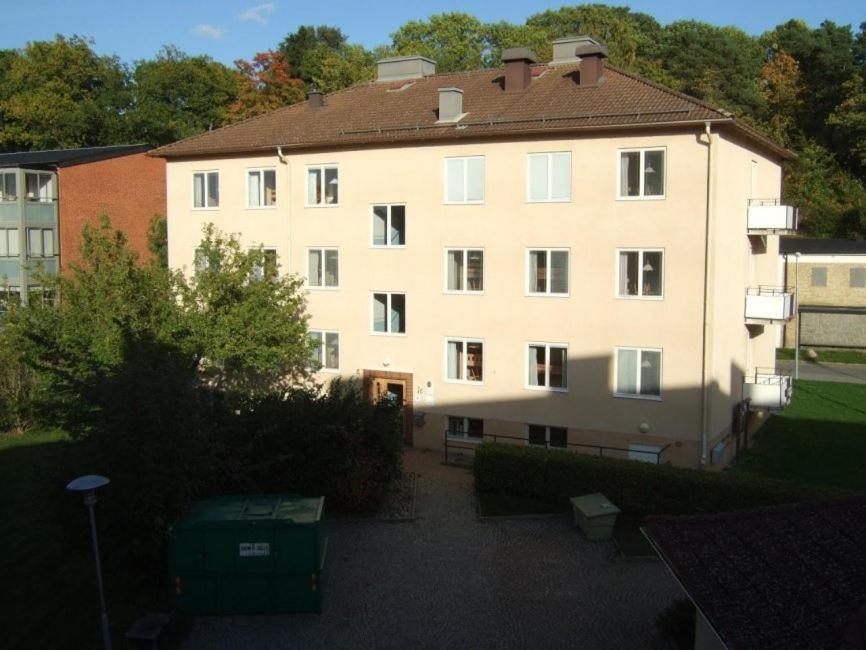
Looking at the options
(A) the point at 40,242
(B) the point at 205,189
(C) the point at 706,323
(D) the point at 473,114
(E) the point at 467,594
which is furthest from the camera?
(A) the point at 40,242

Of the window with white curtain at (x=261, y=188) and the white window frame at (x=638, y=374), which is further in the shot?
the window with white curtain at (x=261, y=188)

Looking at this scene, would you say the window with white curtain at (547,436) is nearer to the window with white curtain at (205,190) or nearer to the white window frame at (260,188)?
the white window frame at (260,188)

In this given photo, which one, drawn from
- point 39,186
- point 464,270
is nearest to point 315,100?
point 464,270

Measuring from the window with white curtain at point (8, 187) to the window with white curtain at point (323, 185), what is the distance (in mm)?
20411

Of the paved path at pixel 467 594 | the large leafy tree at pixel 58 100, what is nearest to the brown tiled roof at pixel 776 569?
the paved path at pixel 467 594

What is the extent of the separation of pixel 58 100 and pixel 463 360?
44525 mm

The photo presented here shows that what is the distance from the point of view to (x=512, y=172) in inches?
888

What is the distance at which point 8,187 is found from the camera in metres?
39.3

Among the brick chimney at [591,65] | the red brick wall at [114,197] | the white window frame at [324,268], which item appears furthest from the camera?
the red brick wall at [114,197]

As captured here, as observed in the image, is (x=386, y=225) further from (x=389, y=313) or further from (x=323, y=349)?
(x=323, y=349)

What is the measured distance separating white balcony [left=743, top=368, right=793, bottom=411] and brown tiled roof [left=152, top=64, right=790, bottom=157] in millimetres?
6344

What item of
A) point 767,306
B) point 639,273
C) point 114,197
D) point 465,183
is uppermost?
point 114,197

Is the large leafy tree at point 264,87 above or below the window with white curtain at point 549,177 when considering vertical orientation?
above

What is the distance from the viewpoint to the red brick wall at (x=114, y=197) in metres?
40.3
